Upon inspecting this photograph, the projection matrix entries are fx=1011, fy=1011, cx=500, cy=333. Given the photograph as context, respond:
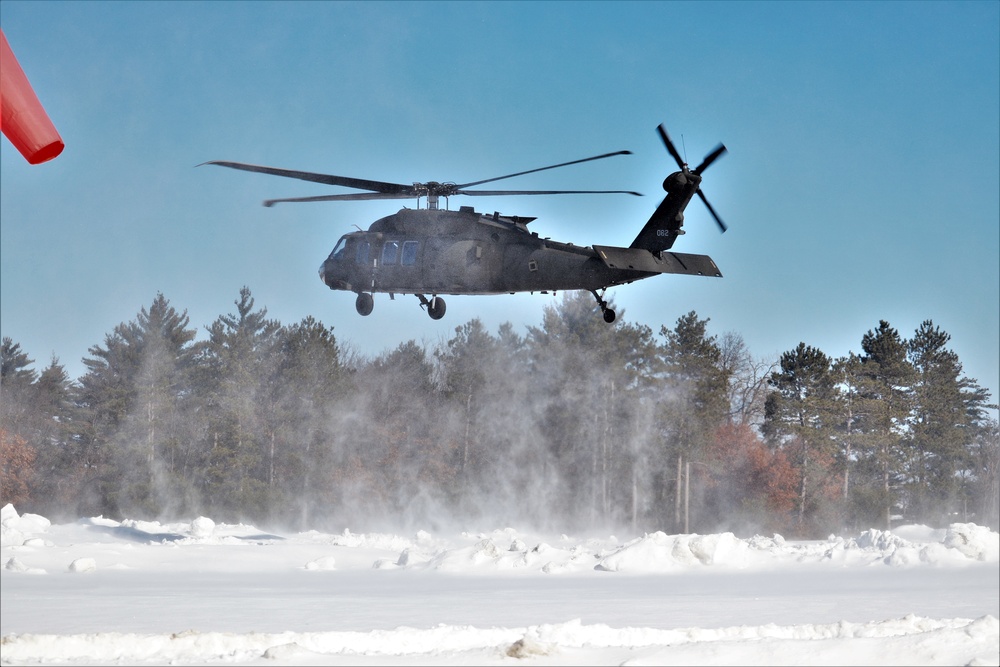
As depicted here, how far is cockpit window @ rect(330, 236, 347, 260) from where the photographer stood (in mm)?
17078

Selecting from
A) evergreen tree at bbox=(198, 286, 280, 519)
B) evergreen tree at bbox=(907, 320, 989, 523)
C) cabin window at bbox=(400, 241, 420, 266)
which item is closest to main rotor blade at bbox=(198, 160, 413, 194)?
cabin window at bbox=(400, 241, 420, 266)

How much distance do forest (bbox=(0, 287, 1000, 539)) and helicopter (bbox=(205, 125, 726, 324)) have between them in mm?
14763

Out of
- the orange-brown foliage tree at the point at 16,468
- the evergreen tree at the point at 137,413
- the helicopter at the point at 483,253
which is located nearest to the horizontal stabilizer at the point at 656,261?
the helicopter at the point at 483,253

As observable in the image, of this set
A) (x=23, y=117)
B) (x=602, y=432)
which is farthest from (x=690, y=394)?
(x=23, y=117)

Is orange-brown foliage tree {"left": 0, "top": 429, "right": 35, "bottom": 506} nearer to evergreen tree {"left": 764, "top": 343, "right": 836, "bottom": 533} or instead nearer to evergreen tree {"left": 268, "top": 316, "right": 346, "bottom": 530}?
evergreen tree {"left": 268, "top": 316, "right": 346, "bottom": 530}

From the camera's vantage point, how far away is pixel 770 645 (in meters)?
9.23

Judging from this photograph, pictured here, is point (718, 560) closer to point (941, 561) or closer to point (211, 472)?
point (941, 561)

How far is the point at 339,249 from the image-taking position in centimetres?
1717

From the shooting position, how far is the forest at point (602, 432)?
3375 centimetres

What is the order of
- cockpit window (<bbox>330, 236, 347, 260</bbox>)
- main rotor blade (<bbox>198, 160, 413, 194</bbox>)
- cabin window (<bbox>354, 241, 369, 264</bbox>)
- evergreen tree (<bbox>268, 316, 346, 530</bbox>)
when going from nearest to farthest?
1. main rotor blade (<bbox>198, 160, 413, 194</bbox>)
2. cabin window (<bbox>354, 241, 369, 264</bbox>)
3. cockpit window (<bbox>330, 236, 347, 260</bbox>)
4. evergreen tree (<bbox>268, 316, 346, 530</bbox>)

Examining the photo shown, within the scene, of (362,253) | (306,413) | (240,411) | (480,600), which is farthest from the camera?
(306,413)

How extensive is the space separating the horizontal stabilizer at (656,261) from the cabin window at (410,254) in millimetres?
2910

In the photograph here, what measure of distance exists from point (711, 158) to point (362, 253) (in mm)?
5940

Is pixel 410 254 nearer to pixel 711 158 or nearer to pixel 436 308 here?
pixel 436 308
